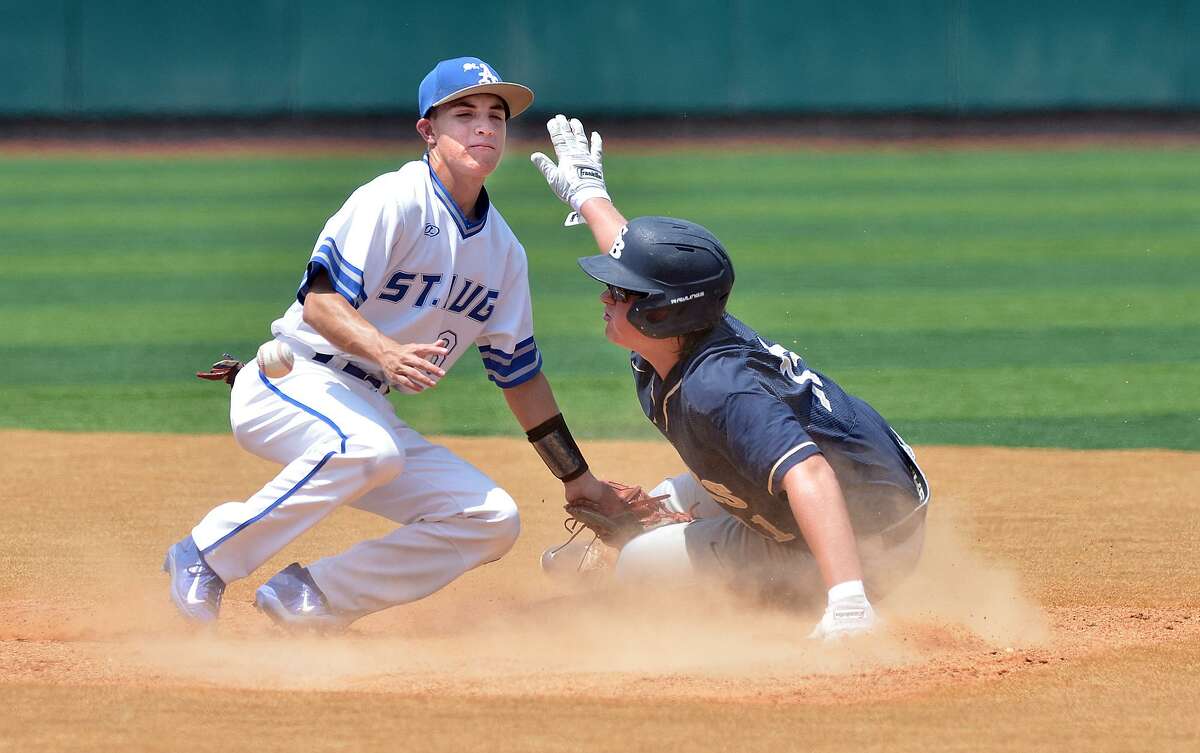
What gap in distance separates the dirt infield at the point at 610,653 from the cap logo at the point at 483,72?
152 centimetres

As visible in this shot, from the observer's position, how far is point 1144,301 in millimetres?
10977

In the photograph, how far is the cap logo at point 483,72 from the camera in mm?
4250

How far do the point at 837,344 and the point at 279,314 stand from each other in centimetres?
375

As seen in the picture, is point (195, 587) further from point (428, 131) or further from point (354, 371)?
point (428, 131)

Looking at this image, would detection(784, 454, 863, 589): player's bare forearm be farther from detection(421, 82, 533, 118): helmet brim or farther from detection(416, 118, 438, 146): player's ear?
detection(416, 118, 438, 146): player's ear

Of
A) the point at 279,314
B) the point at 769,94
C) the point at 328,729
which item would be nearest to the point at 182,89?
the point at 769,94

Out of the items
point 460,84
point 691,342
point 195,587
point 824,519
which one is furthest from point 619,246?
point 195,587

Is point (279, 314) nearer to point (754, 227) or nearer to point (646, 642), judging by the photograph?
point (754, 227)

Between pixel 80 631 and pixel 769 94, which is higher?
pixel 80 631

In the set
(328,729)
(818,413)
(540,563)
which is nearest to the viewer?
(328,729)

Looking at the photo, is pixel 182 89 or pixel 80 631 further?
pixel 182 89

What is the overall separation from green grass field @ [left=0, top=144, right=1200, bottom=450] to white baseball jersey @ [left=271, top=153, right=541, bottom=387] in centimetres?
275

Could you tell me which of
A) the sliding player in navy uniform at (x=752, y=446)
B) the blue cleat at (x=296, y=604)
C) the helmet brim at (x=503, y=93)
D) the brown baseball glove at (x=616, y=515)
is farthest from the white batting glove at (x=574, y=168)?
the blue cleat at (x=296, y=604)

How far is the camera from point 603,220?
15.2 feet
